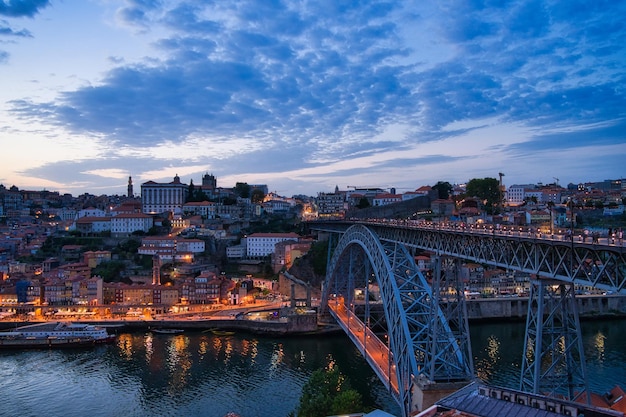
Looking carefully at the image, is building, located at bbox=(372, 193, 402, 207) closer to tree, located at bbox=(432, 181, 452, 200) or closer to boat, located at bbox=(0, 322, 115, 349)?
tree, located at bbox=(432, 181, 452, 200)

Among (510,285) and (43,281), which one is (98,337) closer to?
(43,281)

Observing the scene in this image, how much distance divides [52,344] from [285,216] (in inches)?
1577

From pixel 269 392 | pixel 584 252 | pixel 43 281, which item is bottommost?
pixel 269 392

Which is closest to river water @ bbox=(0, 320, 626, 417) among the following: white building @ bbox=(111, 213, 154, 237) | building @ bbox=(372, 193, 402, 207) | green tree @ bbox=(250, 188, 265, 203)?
white building @ bbox=(111, 213, 154, 237)

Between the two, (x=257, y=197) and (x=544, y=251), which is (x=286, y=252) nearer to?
(x=257, y=197)

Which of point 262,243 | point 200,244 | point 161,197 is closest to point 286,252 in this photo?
point 262,243

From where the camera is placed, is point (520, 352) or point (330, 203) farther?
point (330, 203)

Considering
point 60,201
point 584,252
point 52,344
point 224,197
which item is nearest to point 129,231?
point 224,197

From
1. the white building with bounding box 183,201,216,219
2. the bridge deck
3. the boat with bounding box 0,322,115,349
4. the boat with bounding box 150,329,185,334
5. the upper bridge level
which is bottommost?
the boat with bounding box 150,329,185,334

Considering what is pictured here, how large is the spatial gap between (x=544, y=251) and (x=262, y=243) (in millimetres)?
42950

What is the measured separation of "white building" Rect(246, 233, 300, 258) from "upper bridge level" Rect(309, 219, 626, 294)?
36.0 metres

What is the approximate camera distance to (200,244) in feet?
169

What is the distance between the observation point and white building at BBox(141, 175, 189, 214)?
70.2 metres

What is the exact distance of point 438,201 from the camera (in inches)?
2157
